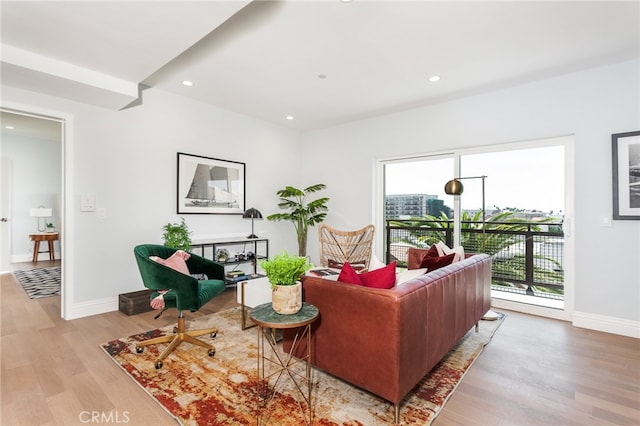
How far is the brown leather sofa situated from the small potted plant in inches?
8.5

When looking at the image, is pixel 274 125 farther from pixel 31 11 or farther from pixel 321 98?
pixel 31 11

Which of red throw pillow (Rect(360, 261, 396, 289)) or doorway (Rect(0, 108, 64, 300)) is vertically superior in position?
doorway (Rect(0, 108, 64, 300))

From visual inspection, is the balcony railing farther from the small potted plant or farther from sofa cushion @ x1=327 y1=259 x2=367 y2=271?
the small potted plant

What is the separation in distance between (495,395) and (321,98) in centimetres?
363

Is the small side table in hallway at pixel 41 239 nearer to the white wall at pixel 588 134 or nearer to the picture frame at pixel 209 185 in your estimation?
the picture frame at pixel 209 185

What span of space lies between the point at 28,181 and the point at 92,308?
494cm

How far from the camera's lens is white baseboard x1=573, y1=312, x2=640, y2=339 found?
2.97m

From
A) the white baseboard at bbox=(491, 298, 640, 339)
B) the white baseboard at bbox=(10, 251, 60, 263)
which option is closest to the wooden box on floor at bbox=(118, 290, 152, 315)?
the white baseboard at bbox=(491, 298, 640, 339)

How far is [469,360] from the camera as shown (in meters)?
2.44

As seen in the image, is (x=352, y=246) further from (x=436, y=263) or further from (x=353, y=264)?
(x=436, y=263)

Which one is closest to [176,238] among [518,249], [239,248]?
[239,248]

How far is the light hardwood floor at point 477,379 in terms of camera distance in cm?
178

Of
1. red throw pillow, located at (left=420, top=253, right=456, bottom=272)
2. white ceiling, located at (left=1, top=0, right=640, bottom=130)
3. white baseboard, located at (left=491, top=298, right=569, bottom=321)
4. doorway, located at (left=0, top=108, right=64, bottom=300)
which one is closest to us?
white ceiling, located at (left=1, top=0, right=640, bottom=130)

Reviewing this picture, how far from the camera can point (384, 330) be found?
1.64 metres
